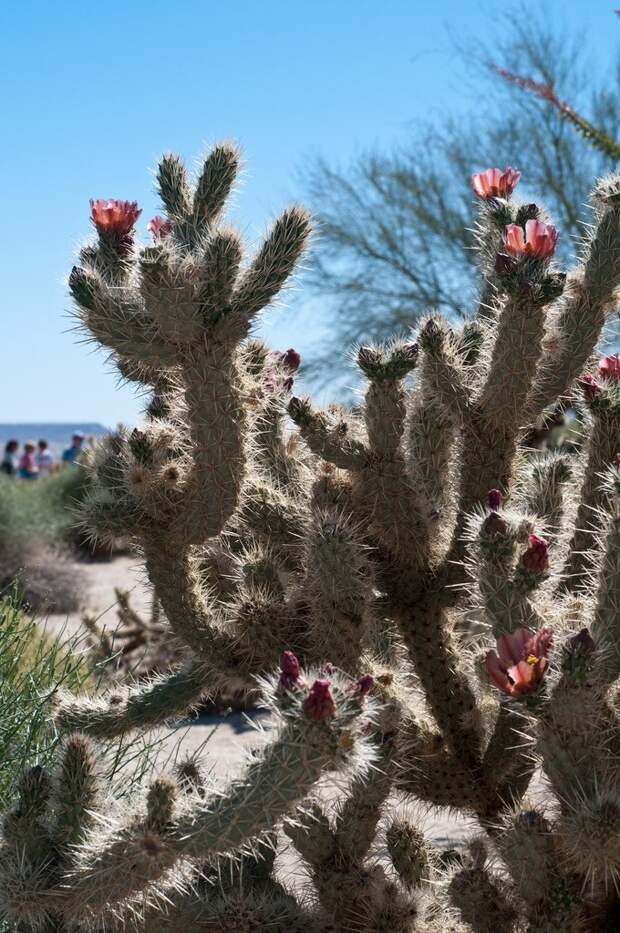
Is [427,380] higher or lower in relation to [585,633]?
higher

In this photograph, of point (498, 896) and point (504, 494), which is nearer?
point (498, 896)

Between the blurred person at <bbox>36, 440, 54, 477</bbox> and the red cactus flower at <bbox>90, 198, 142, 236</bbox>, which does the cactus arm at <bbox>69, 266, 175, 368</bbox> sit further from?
the blurred person at <bbox>36, 440, 54, 477</bbox>

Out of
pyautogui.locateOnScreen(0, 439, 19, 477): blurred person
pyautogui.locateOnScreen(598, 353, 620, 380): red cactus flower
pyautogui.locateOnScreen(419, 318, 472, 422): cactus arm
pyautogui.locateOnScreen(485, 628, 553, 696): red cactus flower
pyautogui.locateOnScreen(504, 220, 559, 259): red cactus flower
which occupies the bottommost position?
pyautogui.locateOnScreen(485, 628, 553, 696): red cactus flower

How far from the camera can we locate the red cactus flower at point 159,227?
12.9 feet

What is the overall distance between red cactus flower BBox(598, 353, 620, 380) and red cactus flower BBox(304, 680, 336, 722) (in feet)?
6.65

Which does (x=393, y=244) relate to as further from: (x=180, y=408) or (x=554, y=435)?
(x=180, y=408)

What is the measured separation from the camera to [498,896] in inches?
143

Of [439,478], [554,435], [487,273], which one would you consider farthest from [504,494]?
[554,435]

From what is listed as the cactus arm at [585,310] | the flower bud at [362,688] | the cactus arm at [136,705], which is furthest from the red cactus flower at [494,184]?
the flower bud at [362,688]

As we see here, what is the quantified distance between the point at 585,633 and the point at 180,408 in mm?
1410

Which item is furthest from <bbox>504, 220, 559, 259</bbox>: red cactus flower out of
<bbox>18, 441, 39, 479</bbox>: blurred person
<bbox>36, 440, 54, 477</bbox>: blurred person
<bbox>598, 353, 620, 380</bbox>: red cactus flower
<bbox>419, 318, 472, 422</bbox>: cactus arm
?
<bbox>36, 440, 54, 477</bbox>: blurred person

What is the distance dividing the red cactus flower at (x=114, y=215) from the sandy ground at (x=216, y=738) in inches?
42.6

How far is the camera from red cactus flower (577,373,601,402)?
399cm

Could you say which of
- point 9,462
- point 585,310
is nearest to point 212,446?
point 585,310
